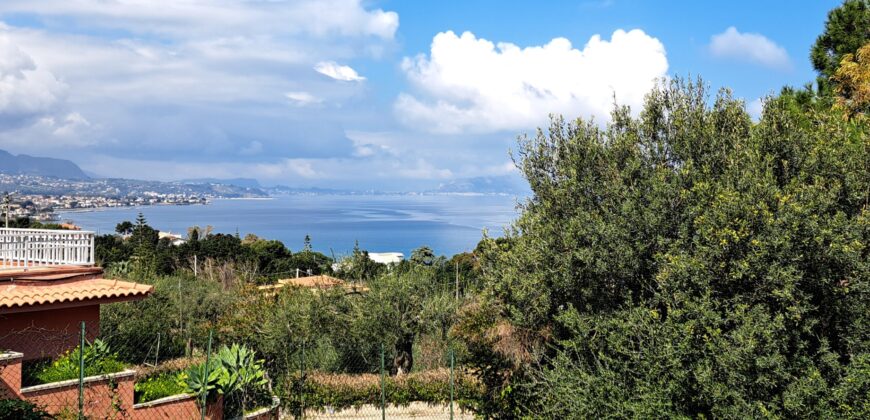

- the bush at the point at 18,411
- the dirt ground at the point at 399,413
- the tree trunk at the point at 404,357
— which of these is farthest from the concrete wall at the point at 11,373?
the tree trunk at the point at 404,357

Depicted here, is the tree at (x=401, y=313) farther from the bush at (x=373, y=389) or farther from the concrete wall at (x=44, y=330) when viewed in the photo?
the concrete wall at (x=44, y=330)

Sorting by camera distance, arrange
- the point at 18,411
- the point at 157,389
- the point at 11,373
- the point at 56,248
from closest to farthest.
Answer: the point at 18,411 → the point at 11,373 → the point at 157,389 → the point at 56,248

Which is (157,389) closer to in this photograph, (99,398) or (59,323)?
(99,398)

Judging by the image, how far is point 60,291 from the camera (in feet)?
38.9

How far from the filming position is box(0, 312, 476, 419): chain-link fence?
1010 centimetres

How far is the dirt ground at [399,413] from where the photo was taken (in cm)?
1430

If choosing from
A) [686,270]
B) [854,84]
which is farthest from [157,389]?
[854,84]

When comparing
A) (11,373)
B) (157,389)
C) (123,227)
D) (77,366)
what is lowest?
(123,227)

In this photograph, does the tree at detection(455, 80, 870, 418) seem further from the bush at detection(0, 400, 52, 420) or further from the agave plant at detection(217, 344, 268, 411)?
the bush at detection(0, 400, 52, 420)

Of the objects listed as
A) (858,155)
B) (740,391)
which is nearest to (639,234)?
(740,391)

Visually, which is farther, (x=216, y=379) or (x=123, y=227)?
(x=123, y=227)

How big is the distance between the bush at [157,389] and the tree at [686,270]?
4.83m

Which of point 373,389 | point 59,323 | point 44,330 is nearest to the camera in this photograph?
point 44,330

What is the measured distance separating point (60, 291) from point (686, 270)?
998 centimetres
